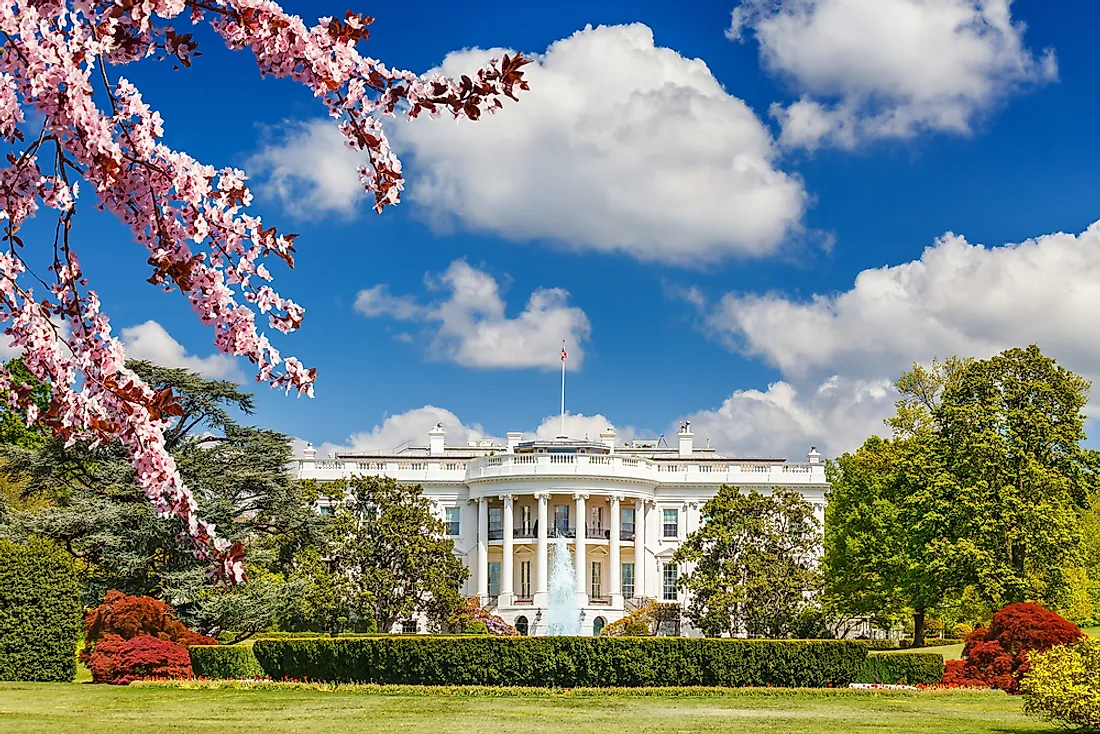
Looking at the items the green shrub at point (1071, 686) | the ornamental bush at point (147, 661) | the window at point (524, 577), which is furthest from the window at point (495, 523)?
the green shrub at point (1071, 686)

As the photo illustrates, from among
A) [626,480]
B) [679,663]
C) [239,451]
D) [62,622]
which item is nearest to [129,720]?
[62,622]

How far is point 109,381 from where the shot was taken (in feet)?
17.3

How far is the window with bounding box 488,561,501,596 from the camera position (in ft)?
211

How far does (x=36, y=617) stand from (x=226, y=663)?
164 inches

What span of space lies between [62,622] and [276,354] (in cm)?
2356

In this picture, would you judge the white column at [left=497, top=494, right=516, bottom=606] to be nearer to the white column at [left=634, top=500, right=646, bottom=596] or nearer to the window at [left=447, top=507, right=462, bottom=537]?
the window at [left=447, top=507, right=462, bottom=537]

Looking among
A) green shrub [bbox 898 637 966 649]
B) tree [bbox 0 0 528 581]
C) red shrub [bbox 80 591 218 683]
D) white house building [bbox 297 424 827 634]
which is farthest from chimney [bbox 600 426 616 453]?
tree [bbox 0 0 528 581]

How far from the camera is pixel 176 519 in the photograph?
32.3 meters

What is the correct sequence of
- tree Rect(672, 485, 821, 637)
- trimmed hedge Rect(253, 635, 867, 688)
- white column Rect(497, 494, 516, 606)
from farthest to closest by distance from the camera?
1. white column Rect(497, 494, 516, 606)
2. tree Rect(672, 485, 821, 637)
3. trimmed hedge Rect(253, 635, 867, 688)

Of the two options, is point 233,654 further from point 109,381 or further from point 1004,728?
point 109,381

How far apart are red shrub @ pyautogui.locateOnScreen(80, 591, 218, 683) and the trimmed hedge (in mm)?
4336

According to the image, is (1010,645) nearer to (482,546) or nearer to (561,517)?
(561,517)

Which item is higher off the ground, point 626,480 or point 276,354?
point 626,480

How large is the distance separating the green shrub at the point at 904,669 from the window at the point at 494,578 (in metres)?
37.6
